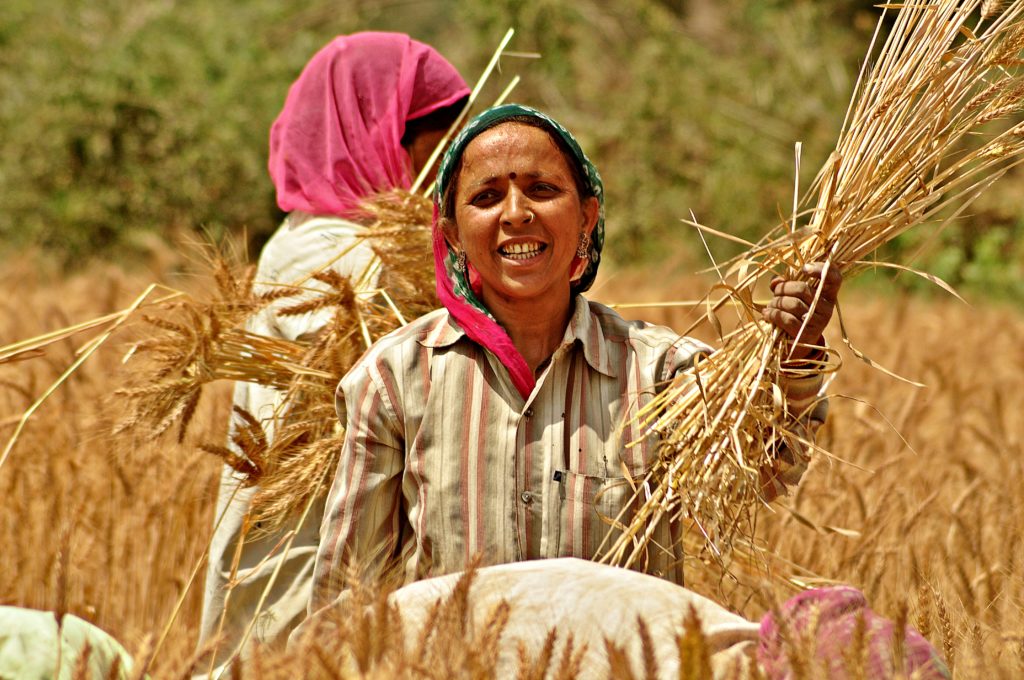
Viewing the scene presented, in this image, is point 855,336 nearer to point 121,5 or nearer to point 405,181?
point 405,181

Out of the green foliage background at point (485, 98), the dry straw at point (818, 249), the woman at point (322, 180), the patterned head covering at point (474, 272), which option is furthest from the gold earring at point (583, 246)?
the green foliage background at point (485, 98)

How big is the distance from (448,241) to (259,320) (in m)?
0.75

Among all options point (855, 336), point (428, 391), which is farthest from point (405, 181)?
point (855, 336)

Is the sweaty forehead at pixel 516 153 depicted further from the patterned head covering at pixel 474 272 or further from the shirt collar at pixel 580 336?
the shirt collar at pixel 580 336

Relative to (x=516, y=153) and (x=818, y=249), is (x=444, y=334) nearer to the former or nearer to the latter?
(x=516, y=153)

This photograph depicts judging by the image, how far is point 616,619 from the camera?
178cm

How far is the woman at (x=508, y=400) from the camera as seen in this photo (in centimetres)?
218

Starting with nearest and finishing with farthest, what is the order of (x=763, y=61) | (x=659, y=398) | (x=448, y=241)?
(x=659, y=398)
(x=448, y=241)
(x=763, y=61)

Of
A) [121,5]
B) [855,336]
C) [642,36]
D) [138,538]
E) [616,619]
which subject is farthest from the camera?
[121,5]

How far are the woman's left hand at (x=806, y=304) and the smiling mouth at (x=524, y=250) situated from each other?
15.6 inches

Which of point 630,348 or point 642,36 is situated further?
point 642,36


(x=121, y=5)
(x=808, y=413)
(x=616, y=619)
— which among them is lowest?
(x=616, y=619)

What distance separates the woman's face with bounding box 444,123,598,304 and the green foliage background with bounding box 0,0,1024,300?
19.4 feet

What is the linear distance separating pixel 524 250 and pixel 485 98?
8.96 m
